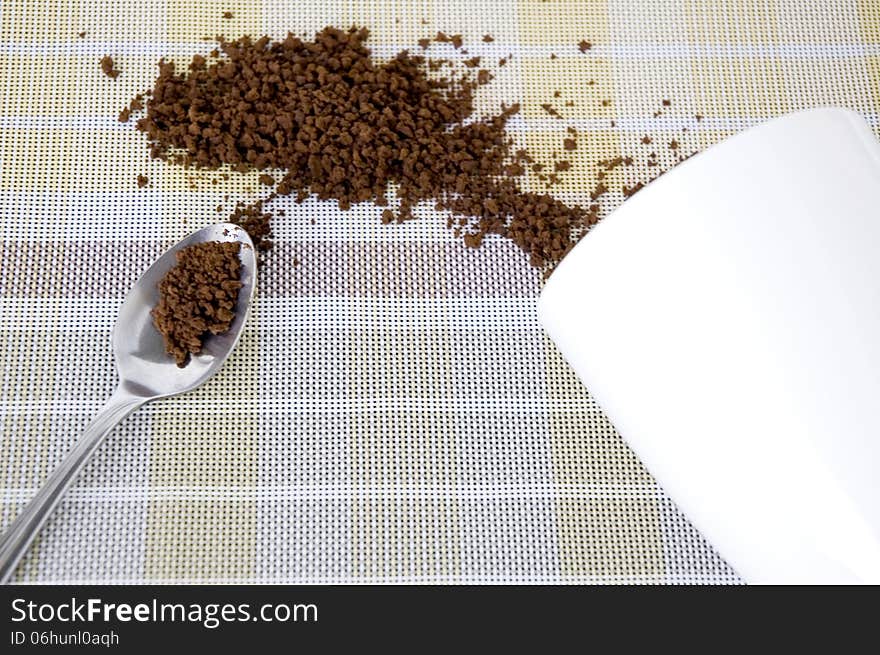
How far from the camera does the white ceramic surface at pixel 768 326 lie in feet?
1.46

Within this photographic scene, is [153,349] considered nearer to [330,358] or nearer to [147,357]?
[147,357]

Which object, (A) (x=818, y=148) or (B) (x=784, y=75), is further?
(B) (x=784, y=75)

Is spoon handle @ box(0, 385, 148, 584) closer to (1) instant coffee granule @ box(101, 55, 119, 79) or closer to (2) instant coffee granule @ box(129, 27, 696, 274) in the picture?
(2) instant coffee granule @ box(129, 27, 696, 274)

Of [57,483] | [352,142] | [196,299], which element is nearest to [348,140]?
[352,142]

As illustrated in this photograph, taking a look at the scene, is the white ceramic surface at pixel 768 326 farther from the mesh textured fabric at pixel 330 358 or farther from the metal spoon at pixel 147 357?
the metal spoon at pixel 147 357

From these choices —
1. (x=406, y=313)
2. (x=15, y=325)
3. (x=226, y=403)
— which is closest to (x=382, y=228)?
(x=406, y=313)

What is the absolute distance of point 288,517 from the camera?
0.63 metres

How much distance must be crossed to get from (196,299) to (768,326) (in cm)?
44

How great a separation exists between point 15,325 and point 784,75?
75 centimetres

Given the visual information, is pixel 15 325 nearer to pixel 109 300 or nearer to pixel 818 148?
pixel 109 300

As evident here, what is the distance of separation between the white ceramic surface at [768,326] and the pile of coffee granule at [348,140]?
0.64 feet

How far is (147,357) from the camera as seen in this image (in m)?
0.63
